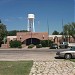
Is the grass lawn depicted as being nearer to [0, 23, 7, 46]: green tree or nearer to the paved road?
the paved road

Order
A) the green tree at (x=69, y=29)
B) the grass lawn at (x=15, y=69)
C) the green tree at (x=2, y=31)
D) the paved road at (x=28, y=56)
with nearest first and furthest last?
the grass lawn at (x=15, y=69) → the paved road at (x=28, y=56) → the green tree at (x=2, y=31) → the green tree at (x=69, y=29)

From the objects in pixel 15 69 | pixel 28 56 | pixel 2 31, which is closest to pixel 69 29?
pixel 2 31

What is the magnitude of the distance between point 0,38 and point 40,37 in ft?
43.7

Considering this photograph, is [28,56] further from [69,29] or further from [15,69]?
[69,29]

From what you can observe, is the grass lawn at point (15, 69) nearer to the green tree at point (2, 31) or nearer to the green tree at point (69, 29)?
the green tree at point (2, 31)

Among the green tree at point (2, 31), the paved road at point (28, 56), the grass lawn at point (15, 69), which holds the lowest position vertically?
the paved road at point (28, 56)

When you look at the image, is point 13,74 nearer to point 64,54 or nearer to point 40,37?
point 64,54

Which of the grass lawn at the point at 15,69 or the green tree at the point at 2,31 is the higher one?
the green tree at the point at 2,31

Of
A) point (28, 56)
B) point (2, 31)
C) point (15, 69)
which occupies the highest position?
point (2, 31)

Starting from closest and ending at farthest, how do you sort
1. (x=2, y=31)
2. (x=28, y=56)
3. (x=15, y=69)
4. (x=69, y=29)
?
(x=15, y=69) → (x=28, y=56) → (x=2, y=31) → (x=69, y=29)

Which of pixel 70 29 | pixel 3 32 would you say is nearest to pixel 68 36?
pixel 70 29

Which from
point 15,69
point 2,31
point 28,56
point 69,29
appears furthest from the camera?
point 69,29

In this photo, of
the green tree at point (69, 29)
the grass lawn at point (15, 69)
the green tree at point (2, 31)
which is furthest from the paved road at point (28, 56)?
the green tree at point (69, 29)

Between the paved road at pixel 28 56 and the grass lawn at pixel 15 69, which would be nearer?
the grass lawn at pixel 15 69
